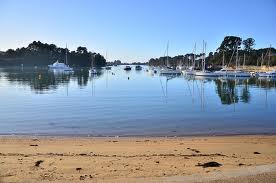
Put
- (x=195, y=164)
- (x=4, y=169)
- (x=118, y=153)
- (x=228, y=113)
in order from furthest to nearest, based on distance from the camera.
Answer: (x=228, y=113) < (x=118, y=153) < (x=195, y=164) < (x=4, y=169)

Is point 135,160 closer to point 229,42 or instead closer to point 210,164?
point 210,164

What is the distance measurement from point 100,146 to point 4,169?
570 centimetres

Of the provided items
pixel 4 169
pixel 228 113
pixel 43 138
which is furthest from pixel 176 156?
pixel 228 113

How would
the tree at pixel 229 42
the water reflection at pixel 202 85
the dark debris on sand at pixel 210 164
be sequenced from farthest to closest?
the tree at pixel 229 42 < the water reflection at pixel 202 85 < the dark debris on sand at pixel 210 164

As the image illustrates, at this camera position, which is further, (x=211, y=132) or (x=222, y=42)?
(x=222, y=42)

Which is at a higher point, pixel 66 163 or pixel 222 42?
pixel 222 42

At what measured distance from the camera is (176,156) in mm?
12938

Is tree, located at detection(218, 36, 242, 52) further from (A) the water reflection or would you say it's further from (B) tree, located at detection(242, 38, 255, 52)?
(A) the water reflection

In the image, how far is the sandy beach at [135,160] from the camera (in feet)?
29.2

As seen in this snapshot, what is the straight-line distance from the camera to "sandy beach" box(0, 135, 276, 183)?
29.2ft

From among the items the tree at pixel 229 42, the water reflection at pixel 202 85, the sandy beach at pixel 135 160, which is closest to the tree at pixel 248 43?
the tree at pixel 229 42

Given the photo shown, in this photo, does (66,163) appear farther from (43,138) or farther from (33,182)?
(43,138)

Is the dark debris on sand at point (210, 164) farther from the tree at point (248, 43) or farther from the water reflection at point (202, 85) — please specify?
the tree at point (248, 43)

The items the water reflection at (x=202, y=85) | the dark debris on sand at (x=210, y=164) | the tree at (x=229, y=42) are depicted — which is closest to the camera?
the dark debris on sand at (x=210, y=164)
